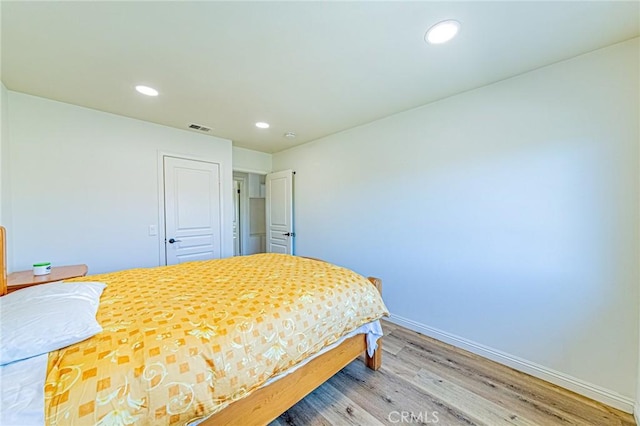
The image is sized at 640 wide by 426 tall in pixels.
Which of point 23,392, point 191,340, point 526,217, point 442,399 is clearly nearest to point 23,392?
point 23,392

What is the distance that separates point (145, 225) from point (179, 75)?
6.36ft

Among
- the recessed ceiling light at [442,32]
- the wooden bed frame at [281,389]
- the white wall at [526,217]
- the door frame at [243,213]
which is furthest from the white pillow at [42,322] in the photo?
the door frame at [243,213]

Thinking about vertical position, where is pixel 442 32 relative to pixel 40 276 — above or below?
above

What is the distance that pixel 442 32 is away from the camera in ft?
4.99

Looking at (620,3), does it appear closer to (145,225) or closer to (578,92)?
(578,92)

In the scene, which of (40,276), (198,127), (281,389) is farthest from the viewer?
(198,127)

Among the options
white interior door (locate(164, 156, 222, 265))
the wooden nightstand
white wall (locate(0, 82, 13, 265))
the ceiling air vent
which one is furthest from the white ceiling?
the wooden nightstand

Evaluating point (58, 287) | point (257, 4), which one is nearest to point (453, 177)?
point (257, 4)

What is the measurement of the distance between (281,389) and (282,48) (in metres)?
2.19

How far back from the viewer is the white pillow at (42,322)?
0.89 metres

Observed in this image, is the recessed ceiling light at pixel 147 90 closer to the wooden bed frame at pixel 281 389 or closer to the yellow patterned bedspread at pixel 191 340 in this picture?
the wooden bed frame at pixel 281 389

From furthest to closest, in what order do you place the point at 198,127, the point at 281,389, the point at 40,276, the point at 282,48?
the point at 198,127 → the point at 40,276 → the point at 282,48 → the point at 281,389

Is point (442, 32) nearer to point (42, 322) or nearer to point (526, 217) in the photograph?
point (526, 217)

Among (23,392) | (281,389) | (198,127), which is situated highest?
(198,127)
